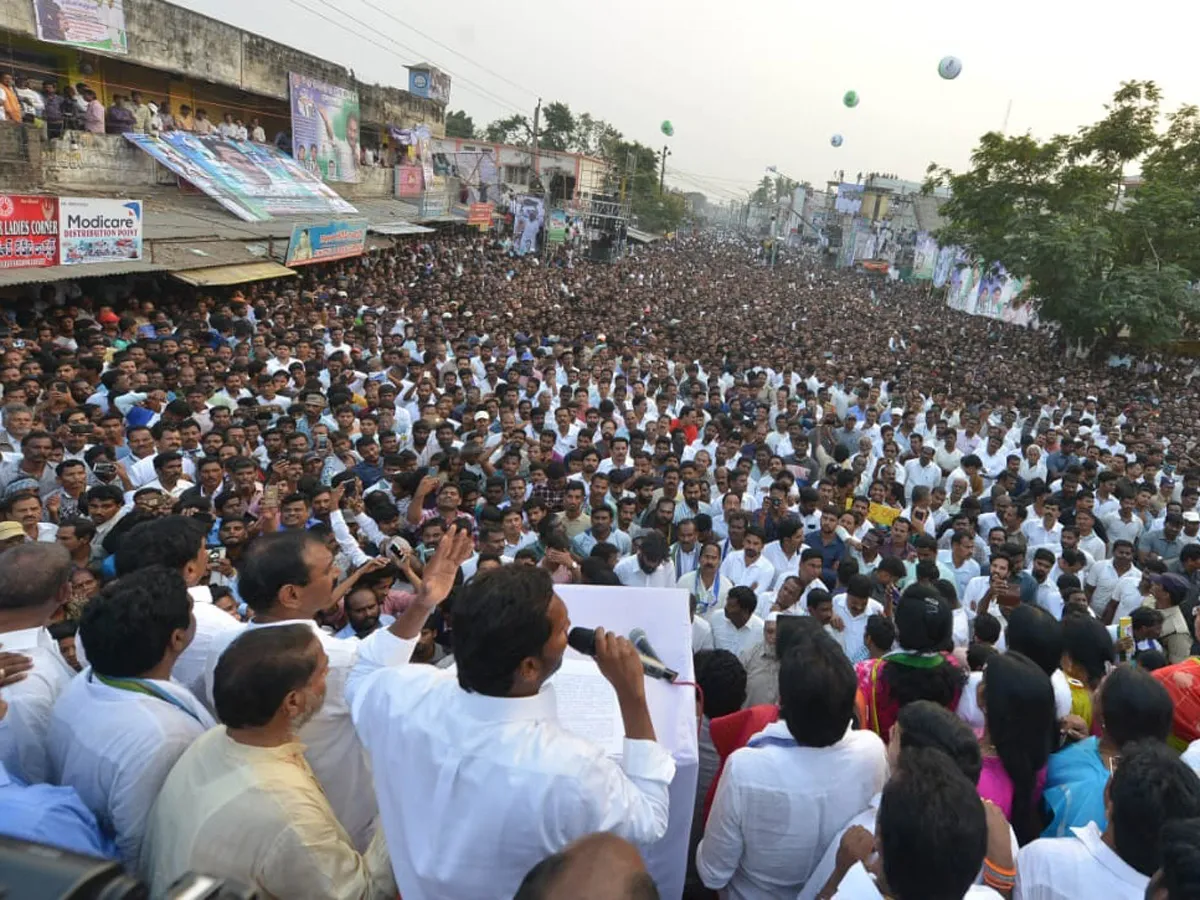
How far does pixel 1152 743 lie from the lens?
1925 millimetres

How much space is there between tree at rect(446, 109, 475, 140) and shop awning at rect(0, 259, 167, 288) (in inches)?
2306

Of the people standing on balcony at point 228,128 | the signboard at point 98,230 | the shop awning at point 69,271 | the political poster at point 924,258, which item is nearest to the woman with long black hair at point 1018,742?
the shop awning at point 69,271

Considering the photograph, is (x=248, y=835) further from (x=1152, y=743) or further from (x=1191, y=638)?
(x=1191, y=638)

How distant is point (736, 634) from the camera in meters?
4.25

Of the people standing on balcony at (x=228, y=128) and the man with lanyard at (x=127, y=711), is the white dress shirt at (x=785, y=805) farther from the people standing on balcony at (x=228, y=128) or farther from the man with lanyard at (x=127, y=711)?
the people standing on balcony at (x=228, y=128)

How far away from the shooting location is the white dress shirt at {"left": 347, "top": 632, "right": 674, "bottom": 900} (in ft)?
4.83

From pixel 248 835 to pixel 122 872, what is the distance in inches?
25.2

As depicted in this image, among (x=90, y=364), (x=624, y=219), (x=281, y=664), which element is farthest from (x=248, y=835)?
(x=624, y=219)

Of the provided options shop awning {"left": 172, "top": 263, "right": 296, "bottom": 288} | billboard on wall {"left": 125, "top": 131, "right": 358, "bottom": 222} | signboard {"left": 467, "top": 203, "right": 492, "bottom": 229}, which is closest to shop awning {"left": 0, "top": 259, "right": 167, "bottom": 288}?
shop awning {"left": 172, "top": 263, "right": 296, "bottom": 288}

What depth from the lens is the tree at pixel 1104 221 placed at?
18.2m

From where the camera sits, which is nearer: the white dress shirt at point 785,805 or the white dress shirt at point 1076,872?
the white dress shirt at point 1076,872

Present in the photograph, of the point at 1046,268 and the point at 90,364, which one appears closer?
the point at 90,364

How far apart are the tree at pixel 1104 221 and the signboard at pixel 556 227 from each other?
45.4 feet

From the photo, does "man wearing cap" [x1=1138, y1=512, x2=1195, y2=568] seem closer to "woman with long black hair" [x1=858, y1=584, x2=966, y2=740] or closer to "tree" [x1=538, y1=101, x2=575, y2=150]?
"woman with long black hair" [x1=858, y1=584, x2=966, y2=740]
